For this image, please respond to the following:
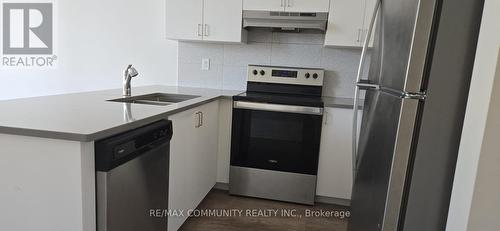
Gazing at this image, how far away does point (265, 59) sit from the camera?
320 centimetres

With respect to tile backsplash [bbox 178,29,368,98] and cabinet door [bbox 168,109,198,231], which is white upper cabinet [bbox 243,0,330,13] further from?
cabinet door [bbox 168,109,198,231]

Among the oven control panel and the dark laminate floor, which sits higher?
the oven control panel

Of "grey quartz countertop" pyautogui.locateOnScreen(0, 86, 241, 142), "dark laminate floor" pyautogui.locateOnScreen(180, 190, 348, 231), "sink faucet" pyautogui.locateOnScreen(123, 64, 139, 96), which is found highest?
"sink faucet" pyautogui.locateOnScreen(123, 64, 139, 96)

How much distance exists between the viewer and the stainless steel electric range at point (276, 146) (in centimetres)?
265

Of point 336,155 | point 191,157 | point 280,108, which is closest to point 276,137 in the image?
point 280,108

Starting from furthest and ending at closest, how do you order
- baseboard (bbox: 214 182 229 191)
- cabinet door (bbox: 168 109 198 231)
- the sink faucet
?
1. baseboard (bbox: 214 182 229 191)
2. the sink faucet
3. cabinet door (bbox: 168 109 198 231)

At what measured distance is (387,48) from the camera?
1.46 m

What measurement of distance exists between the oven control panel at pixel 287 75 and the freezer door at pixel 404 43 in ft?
4.45

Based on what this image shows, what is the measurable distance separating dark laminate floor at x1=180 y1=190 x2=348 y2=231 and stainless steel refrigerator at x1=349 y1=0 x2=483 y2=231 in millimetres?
1147

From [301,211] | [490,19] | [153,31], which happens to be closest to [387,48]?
[490,19]

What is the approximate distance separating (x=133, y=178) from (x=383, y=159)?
106 cm

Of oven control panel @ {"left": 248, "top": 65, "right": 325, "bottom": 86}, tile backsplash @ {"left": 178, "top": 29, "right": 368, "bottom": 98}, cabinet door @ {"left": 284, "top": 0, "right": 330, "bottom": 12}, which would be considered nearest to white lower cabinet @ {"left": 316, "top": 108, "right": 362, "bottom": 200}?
oven control panel @ {"left": 248, "top": 65, "right": 325, "bottom": 86}

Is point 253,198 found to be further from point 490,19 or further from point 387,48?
point 490,19

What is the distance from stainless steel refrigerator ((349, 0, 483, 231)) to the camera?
109 centimetres
